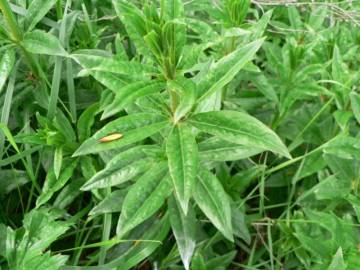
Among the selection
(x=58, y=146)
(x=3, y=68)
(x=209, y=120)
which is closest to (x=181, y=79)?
(x=209, y=120)

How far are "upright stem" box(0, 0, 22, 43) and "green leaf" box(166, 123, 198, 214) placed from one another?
674mm

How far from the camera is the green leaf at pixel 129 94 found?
1291 mm

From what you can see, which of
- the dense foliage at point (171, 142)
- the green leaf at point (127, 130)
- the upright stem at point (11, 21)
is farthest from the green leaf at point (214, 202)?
the upright stem at point (11, 21)

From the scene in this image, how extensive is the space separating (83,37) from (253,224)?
98 cm

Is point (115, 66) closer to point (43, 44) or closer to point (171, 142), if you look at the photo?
point (171, 142)

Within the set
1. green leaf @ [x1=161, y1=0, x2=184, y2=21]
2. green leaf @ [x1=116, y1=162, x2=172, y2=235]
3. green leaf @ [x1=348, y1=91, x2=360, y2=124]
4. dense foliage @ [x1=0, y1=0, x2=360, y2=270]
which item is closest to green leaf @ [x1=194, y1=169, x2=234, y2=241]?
dense foliage @ [x1=0, y1=0, x2=360, y2=270]

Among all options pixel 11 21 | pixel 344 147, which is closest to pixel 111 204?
pixel 11 21

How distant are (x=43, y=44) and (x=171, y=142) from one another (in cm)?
61

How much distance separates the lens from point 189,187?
4.38ft

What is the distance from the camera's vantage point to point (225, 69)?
1.44m

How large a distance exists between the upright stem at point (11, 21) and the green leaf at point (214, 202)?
0.78 meters

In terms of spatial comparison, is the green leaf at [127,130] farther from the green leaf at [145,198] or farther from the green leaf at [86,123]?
the green leaf at [86,123]

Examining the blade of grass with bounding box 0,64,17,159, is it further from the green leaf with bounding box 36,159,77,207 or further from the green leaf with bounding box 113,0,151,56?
the green leaf with bounding box 113,0,151,56

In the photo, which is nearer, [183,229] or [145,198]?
[145,198]
